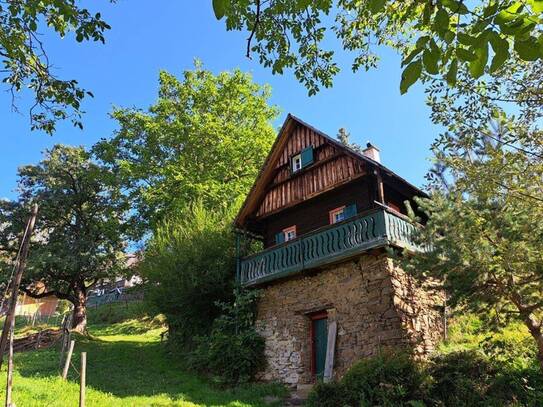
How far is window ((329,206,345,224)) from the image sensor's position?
14.4 meters

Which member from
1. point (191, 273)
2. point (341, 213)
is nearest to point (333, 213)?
point (341, 213)

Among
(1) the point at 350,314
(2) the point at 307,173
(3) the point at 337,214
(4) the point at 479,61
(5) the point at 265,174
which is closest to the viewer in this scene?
(4) the point at 479,61

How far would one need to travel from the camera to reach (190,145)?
23.6 m

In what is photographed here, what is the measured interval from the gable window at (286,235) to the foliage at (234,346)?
2486 mm

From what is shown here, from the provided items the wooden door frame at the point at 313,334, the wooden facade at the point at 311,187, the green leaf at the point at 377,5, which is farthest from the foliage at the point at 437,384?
the green leaf at the point at 377,5

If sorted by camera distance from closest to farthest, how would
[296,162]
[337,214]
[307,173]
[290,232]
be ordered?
[337,214], [307,173], [290,232], [296,162]

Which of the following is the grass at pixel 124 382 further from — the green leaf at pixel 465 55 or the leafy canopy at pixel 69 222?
the green leaf at pixel 465 55

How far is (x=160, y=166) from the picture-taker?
23.4 m

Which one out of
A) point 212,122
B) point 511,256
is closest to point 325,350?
point 511,256

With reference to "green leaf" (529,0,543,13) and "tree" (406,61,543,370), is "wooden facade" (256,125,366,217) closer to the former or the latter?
"tree" (406,61,543,370)

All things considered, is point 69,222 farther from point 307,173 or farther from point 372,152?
point 372,152

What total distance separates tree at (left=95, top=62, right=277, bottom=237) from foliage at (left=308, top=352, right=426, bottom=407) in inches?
498

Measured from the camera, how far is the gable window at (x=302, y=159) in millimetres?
15555

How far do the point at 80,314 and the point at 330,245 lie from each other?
1614 centimetres
